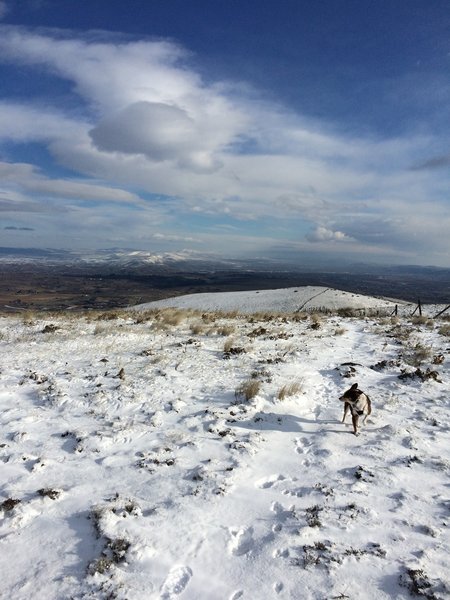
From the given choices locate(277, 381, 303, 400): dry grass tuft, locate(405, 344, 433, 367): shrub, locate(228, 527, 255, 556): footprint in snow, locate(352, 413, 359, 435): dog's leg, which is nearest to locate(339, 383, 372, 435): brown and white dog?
locate(352, 413, 359, 435): dog's leg

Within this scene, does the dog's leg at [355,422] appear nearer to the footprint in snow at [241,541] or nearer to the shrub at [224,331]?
the footprint in snow at [241,541]

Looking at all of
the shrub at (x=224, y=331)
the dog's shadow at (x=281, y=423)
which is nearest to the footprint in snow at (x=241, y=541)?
the dog's shadow at (x=281, y=423)

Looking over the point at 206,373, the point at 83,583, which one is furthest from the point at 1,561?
the point at 206,373

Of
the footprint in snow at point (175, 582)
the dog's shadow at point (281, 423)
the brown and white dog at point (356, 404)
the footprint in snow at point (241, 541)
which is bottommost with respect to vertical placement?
the footprint in snow at point (175, 582)

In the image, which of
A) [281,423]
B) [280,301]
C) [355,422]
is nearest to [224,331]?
[281,423]

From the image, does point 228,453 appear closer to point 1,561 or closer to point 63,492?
point 63,492

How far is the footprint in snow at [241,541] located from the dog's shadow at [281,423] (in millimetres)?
2567

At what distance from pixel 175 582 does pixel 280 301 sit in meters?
29.9

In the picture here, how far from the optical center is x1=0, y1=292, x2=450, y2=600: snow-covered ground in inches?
146

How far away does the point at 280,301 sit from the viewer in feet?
108

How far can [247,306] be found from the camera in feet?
104

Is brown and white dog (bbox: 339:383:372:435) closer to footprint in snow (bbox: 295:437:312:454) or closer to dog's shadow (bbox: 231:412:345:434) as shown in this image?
dog's shadow (bbox: 231:412:345:434)

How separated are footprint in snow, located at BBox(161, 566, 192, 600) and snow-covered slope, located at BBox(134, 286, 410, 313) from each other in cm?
2577

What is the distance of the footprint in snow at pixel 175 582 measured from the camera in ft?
11.5
